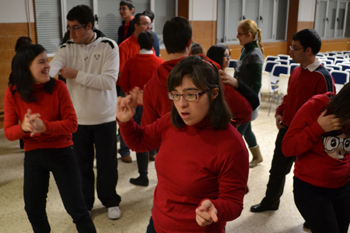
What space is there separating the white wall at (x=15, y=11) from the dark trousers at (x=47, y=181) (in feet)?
13.4

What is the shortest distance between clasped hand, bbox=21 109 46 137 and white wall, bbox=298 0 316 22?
11959 millimetres

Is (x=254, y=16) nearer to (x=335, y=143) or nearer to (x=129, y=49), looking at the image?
(x=129, y=49)

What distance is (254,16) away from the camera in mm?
A: 11172

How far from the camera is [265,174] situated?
158 inches

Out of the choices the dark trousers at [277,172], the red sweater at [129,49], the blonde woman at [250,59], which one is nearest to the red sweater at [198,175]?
the dark trousers at [277,172]

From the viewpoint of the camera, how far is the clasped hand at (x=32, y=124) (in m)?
1.94

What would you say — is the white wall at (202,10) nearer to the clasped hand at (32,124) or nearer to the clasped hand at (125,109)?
the clasped hand at (32,124)

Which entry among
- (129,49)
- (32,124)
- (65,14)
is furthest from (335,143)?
(65,14)

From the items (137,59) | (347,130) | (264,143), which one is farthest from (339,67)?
(347,130)

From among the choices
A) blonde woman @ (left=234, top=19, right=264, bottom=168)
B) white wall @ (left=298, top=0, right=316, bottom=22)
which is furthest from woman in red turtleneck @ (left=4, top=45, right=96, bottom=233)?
white wall @ (left=298, top=0, right=316, bottom=22)

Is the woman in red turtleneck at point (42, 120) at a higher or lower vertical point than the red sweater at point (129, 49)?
lower

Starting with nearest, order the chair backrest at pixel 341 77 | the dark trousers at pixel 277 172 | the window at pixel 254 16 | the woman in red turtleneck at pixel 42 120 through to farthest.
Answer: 1. the woman in red turtleneck at pixel 42 120
2. the dark trousers at pixel 277 172
3. the chair backrest at pixel 341 77
4. the window at pixel 254 16

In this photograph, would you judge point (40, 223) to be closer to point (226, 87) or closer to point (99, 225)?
point (99, 225)

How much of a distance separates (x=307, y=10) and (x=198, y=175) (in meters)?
12.7
